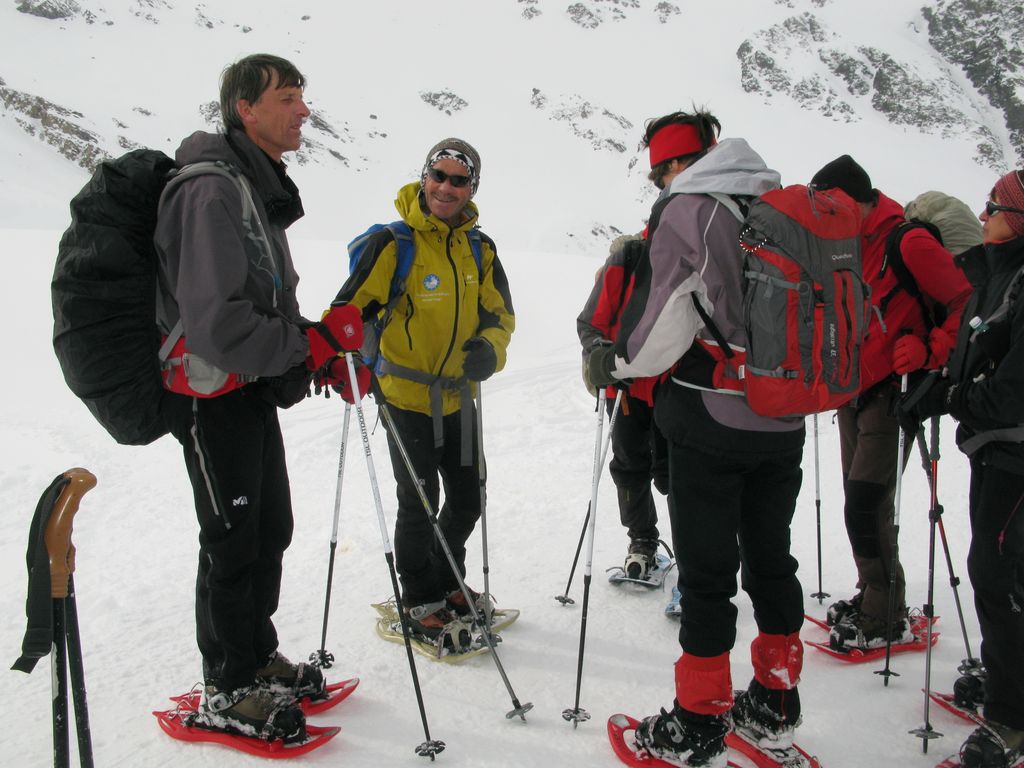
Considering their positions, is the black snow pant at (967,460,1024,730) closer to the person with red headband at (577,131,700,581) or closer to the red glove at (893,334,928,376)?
the red glove at (893,334,928,376)

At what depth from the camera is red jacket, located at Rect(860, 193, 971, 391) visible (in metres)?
3.14

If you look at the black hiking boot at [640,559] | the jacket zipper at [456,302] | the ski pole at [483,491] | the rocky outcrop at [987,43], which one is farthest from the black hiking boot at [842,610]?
the rocky outcrop at [987,43]

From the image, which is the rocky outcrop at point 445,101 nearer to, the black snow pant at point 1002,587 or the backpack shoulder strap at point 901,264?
the backpack shoulder strap at point 901,264

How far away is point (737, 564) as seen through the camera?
8.20 feet

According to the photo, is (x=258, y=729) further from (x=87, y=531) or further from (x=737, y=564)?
(x=87, y=531)

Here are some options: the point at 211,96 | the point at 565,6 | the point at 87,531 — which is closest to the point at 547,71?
the point at 565,6

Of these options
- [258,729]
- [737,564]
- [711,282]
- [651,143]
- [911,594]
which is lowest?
[911,594]

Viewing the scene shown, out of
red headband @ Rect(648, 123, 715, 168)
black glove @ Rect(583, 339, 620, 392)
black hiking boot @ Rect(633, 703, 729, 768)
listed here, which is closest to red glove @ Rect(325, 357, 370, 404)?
black glove @ Rect(583, 339, 620, 392)

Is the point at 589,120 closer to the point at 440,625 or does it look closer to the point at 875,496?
the point at 875,496

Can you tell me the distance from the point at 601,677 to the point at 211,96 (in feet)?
186

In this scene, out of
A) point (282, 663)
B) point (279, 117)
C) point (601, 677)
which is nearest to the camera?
point (279, 117)

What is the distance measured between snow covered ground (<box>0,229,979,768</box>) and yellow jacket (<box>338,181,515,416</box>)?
126cm

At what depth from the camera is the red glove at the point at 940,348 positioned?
3.16m

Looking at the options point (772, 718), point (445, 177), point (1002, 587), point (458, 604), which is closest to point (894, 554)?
point (1002, 587)
